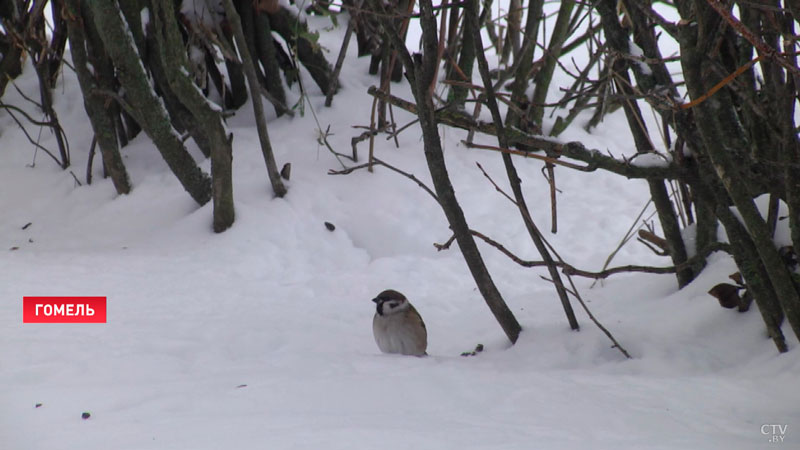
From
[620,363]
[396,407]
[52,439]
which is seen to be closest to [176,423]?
[52,439]

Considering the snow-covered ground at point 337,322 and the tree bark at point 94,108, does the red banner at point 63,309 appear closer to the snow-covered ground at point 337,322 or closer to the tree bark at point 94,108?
the snow-covered ground at point 337,322

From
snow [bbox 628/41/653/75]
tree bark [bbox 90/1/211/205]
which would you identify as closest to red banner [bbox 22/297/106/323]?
tree bark [bbox 90/1/211/205]

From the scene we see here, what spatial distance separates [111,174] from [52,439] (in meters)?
4.02

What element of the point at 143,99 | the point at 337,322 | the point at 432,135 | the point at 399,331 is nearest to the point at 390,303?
the point at 399,331

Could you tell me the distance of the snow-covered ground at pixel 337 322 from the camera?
6.15 feet

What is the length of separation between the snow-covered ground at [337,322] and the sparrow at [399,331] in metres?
0.16

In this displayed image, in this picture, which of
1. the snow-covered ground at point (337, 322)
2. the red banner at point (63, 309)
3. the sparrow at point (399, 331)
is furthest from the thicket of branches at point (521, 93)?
the red banner at point (63, 309)

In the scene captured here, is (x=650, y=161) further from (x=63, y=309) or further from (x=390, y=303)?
(x=63, y=309)

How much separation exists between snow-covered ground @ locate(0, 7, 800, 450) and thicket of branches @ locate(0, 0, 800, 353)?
0.20 metres

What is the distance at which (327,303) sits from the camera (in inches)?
162

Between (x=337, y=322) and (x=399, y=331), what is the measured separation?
0.73m

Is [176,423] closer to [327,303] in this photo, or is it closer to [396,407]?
[396,407]

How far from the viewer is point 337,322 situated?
377 centimetres

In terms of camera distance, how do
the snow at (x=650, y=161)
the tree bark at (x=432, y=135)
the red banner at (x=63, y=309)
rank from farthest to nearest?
the red banner at (x=63, y=309), the tree bark at (x=432, y=135), the snow at (x=650, y=161)
